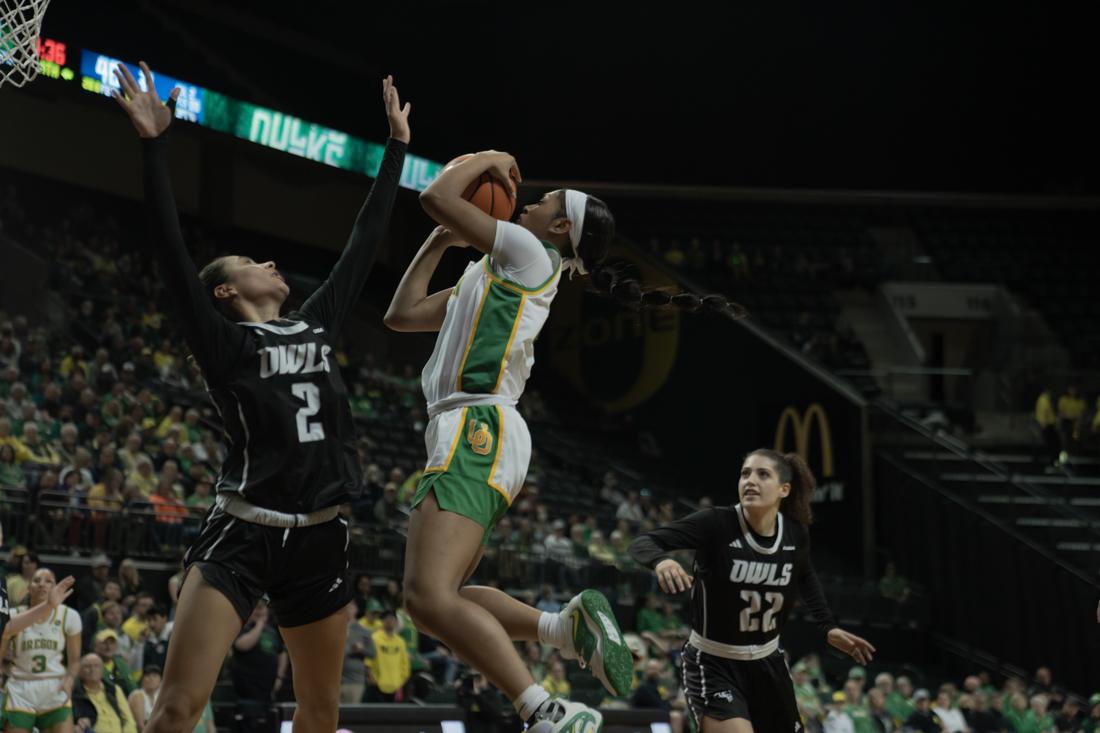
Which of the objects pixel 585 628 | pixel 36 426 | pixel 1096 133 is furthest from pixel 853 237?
pixel 585 628

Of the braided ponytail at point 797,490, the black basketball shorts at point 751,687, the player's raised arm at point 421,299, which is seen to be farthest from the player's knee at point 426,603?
the braided ponytail at point 797,490

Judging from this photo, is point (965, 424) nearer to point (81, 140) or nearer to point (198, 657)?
point (81, 140)

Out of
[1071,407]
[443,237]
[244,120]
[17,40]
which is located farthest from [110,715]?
[1071,407]

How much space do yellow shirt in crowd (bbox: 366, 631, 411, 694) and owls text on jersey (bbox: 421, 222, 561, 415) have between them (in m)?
8.76

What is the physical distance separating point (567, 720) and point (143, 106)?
2473mm

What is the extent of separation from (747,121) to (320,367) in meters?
26.4

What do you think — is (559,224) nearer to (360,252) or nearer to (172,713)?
(360,252)

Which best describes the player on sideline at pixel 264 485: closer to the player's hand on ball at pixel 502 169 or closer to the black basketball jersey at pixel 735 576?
the player's hand on ball at pixel 502 169

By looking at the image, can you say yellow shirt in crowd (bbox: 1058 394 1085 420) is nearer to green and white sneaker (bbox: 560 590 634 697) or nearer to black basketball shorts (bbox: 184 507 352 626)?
green and white sneaker (bbox: 560 590 634 697)

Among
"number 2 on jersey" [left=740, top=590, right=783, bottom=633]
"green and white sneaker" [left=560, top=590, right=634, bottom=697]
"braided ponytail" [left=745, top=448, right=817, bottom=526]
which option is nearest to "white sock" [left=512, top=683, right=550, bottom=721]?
"green and white sneaker" [left=560, top=590, right=634, bottom=697]

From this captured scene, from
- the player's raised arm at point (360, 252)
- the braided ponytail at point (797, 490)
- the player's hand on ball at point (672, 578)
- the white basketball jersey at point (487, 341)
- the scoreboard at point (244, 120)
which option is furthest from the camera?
the scoreboard at point (244, 120)

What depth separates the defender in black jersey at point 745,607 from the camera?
6.69 meters

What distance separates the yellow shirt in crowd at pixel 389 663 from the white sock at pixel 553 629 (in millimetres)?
8648

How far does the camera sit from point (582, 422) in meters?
27.1
